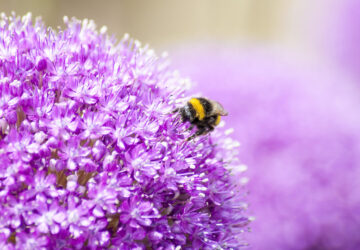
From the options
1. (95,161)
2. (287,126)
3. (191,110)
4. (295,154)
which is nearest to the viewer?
(95,161)

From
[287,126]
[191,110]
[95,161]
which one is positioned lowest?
[95,161]

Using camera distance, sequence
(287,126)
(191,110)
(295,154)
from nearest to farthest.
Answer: (191,110), (295,154), (287,126)

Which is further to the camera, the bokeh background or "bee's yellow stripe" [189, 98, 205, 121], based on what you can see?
the bokeh background

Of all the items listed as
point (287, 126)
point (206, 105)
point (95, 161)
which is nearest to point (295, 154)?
point (287, 126)

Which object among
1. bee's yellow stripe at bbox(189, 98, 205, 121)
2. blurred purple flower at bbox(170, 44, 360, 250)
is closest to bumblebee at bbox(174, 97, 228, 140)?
bee's yellow stripe at bbox(189, 98, 205, 121)

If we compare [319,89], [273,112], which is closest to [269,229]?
[273,112]

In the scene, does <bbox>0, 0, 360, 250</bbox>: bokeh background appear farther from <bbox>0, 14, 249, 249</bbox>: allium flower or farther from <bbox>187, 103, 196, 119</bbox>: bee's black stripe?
<bbox>0, 14, 249, 249</bbox>: allium flower

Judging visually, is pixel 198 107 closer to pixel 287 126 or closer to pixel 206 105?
pixel 206 105
